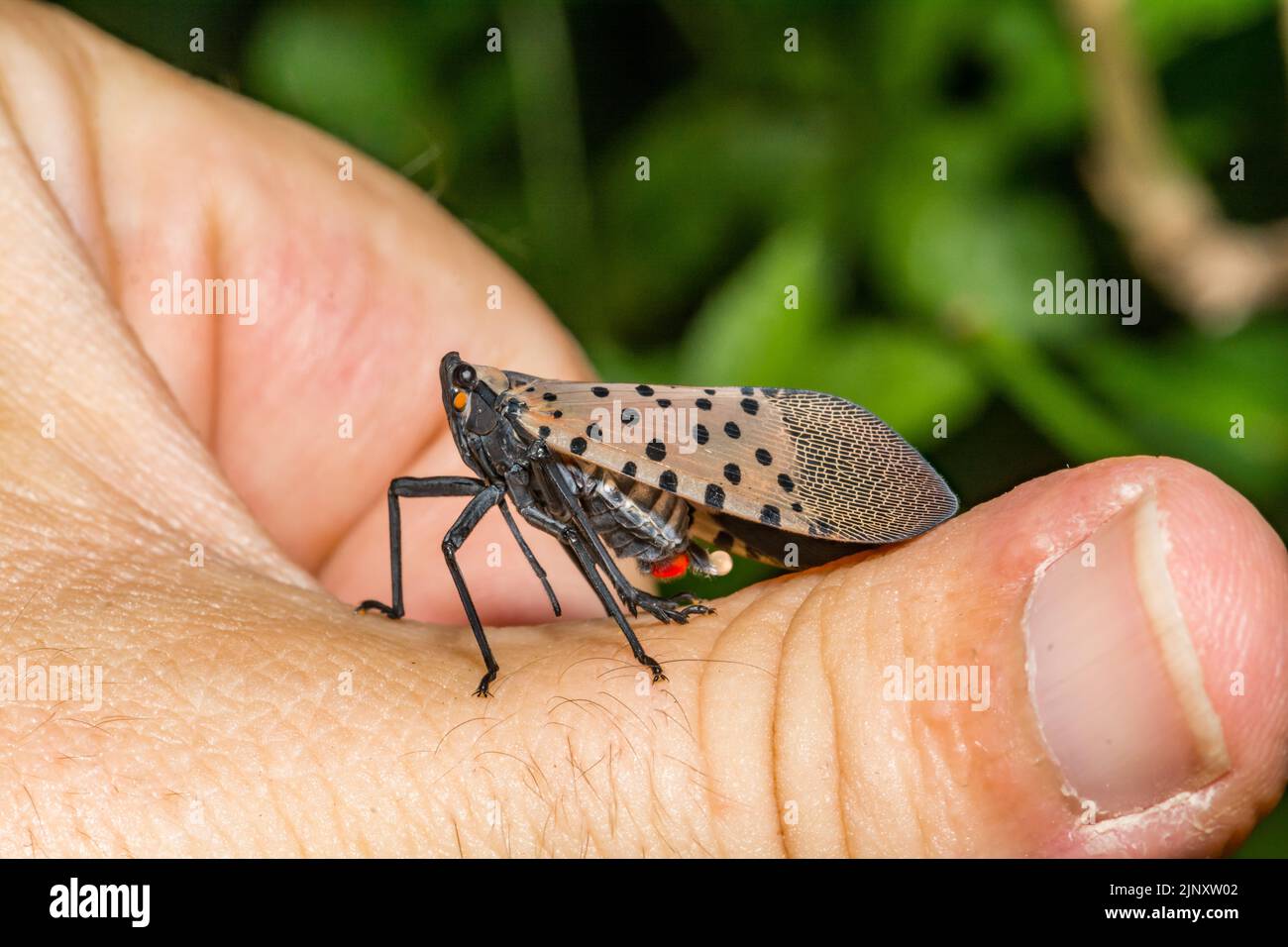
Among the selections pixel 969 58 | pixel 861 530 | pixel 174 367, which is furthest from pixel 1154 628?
pixel 969 58

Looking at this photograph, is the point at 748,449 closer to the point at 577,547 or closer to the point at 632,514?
the point at 632,514

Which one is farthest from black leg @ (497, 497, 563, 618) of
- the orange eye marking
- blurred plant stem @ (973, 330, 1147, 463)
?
blurred plant stem @ (973, 330, 1147, 463)

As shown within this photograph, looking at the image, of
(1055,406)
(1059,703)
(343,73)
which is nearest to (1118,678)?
(1059,703)

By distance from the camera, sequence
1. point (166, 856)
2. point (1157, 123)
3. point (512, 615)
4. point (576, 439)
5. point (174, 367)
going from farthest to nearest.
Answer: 1. point (1157, 123)
2. point (512, 615)
3. point (174, 367)
4. point (576, 439)
5. point (166, 856)

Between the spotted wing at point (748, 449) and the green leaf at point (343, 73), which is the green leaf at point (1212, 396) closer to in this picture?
the spotted wing at point (748, 449)

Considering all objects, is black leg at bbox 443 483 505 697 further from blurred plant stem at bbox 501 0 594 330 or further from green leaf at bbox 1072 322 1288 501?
green leaf at bbox 1072 322 1288 501

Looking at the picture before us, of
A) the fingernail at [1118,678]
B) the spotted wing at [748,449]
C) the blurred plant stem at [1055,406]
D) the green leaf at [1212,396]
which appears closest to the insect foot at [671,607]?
the spotted wing at [748,449]
